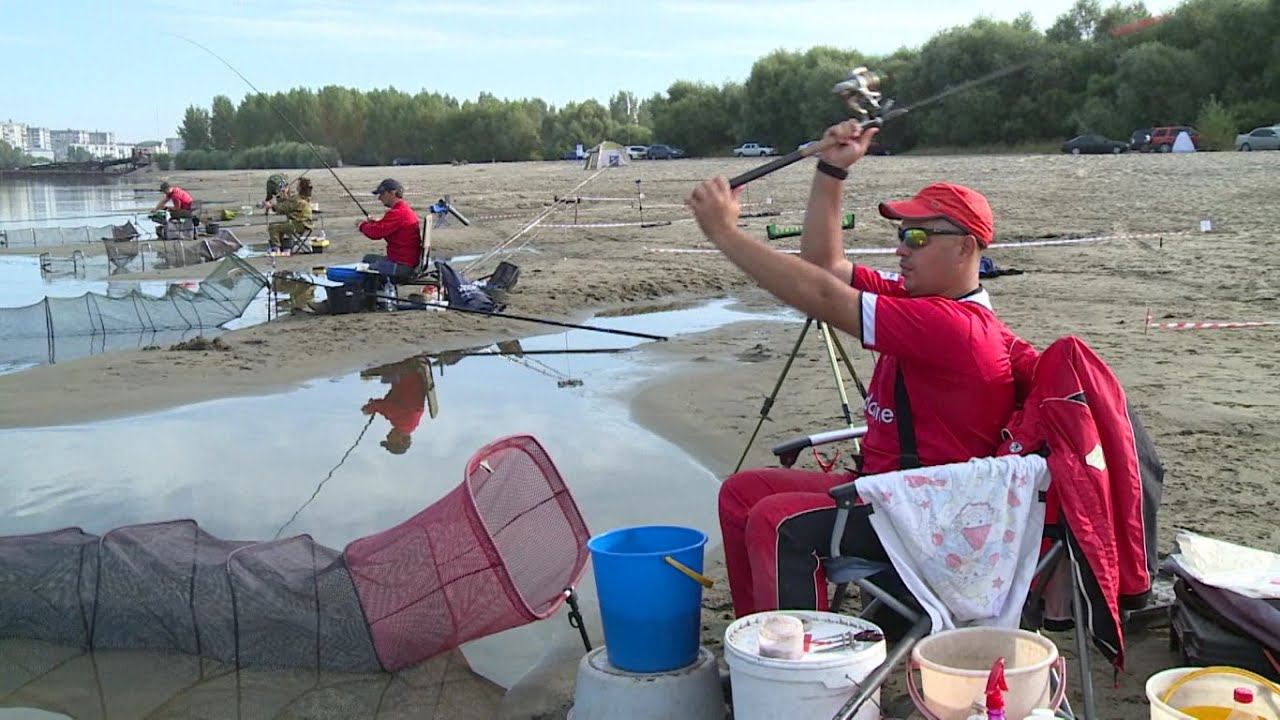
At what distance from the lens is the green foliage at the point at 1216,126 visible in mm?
40594

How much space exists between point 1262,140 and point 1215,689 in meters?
37.9

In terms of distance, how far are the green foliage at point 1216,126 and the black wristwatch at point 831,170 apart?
4121 cm

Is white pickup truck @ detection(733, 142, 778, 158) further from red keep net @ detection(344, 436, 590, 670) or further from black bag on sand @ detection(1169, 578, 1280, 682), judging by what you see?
black bag on sand @ detection(1169, 578, 1280, 682)

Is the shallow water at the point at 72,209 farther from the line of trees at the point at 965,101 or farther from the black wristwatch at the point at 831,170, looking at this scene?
the black wristwatch at the point at 831,170

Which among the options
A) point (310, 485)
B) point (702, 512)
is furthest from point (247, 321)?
point (702, 512)

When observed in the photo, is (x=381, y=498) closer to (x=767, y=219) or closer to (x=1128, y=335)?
(x=1128, y=335)

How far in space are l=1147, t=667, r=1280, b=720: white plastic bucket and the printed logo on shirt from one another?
0.96 m

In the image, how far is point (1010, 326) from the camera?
10586 millimetres

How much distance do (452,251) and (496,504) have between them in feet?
60.3

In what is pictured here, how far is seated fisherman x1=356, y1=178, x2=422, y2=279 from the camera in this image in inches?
516

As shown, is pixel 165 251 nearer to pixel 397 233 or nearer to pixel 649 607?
pixel 397 233

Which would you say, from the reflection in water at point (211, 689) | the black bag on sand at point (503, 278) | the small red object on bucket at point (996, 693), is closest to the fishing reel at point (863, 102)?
the small red object on bucket at point (996, 693)

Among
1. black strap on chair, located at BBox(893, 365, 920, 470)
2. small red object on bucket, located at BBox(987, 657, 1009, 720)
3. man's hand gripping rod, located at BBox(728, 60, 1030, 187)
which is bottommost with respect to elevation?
small red object on bucket, located at BBox(987, 657, 1009, 720)

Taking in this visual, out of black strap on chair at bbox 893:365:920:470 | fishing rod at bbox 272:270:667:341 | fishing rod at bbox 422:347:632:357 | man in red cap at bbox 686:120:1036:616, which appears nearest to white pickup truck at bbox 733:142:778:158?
fishing rod at bbox 272:270:667:341
